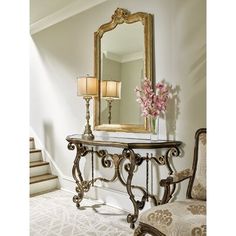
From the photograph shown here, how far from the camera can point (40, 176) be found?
4.15m

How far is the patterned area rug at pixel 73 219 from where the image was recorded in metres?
2.48

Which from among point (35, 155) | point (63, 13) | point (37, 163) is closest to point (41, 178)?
point (37, 163)

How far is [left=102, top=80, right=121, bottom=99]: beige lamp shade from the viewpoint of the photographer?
10.3 ft

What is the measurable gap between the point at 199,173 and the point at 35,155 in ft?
10.3

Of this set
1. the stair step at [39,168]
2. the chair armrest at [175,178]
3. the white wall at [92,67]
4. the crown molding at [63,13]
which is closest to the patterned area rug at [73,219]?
the white wall at [92,67]

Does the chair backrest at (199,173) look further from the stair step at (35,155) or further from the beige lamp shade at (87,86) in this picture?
the stair step at (35,155)

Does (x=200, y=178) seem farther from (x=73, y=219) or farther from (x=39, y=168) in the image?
(x=39, y=168)

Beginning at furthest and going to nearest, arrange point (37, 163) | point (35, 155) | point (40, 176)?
point (35, 155)
point (37, 163)
point (40, 176)

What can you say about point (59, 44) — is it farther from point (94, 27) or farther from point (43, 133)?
point (43, 133)

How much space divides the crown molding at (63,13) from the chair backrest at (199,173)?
7.41 ft

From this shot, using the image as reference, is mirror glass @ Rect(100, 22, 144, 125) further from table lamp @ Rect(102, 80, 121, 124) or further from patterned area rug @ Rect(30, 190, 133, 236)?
patterned area rug @ Rect(30, 190, 133, 236)

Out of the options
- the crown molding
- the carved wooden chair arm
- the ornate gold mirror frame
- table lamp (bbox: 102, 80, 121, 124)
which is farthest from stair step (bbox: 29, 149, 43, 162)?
the carved wooden chair arm

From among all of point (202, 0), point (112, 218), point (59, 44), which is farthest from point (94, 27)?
point (112, 218)
